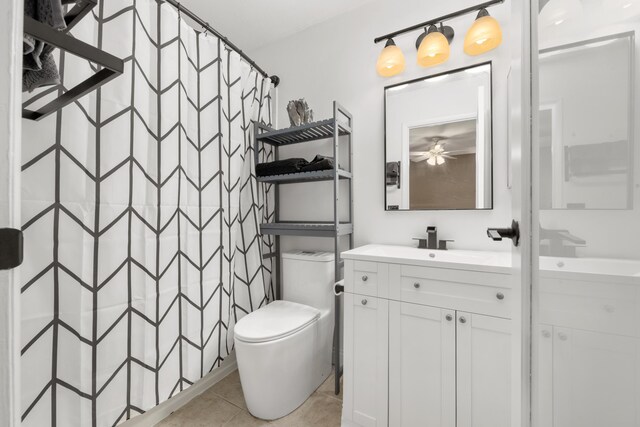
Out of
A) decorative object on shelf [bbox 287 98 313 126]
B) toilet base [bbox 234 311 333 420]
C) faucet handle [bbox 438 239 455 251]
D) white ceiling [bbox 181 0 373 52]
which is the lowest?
toilet base [bbox 234 311 333 420]

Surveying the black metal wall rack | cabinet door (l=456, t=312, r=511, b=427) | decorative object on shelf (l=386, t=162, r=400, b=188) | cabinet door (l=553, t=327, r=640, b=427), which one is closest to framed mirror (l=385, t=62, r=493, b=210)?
decorative object on shelf (l=386, t=162, r=400, b=188)

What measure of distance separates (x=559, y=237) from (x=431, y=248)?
1076 mm

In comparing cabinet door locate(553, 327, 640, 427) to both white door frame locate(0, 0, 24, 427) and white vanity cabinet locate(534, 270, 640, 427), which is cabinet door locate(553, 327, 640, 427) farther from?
white door frame locate(0, 0, 24, 427)

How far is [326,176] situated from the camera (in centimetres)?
167

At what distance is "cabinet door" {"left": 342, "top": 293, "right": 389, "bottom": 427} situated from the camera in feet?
3.96

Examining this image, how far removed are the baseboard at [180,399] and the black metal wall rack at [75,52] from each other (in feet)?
4.62

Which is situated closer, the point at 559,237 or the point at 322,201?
the point at 559,237

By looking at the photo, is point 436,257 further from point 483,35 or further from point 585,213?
point 483,35

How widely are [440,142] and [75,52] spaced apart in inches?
60.9

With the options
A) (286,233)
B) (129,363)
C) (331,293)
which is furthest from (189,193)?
(331,293)

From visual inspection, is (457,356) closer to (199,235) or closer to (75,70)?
(199,235)

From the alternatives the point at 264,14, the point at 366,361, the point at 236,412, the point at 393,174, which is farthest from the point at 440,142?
the point at 236,412

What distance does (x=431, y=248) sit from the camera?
1471mm

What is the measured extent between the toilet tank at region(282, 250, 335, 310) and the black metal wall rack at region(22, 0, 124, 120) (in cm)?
133
